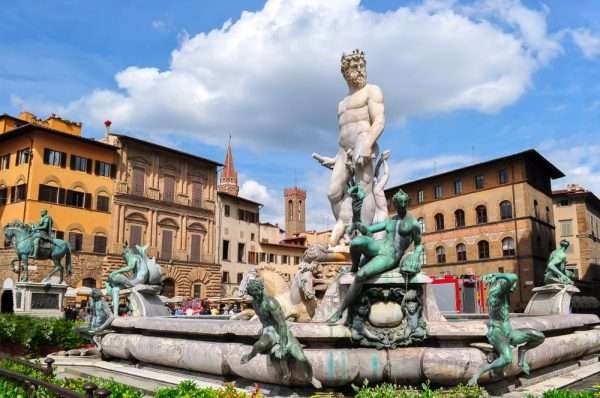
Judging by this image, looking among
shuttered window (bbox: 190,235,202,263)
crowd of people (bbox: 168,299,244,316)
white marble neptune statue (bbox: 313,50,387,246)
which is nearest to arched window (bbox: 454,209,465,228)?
shuttered window (bbox: 190,235,202,263)

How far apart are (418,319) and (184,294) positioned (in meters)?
44.6

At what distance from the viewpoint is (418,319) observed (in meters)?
5.85

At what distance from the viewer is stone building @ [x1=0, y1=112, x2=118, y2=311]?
39.4 meters

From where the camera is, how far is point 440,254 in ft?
178

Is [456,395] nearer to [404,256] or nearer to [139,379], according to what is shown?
[404,256]

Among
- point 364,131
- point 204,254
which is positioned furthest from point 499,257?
point 364,131

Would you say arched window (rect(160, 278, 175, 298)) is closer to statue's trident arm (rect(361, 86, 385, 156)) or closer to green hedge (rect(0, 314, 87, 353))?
green hedge (rect(0, 314, 87, 353))

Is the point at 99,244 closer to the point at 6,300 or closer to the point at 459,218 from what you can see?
the point at 6,300

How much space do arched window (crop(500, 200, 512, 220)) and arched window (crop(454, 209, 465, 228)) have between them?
394 cm

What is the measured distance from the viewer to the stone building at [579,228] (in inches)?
2354

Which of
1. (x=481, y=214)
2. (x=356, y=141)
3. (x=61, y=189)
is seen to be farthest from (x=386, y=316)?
(x=481, y=214)

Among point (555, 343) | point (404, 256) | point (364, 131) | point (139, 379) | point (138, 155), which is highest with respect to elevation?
point (138, 155)

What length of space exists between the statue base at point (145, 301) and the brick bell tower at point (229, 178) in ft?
342

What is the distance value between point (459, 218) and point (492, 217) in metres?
3.58
